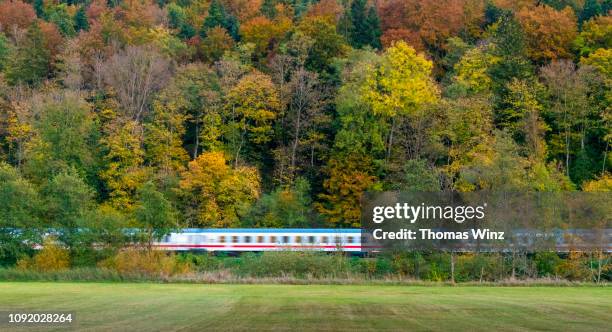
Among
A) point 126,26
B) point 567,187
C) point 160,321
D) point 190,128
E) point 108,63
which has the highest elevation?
point 126,26

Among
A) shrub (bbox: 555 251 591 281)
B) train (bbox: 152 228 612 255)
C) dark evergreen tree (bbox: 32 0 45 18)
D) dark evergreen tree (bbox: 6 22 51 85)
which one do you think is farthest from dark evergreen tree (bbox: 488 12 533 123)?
dark evergreen tree (bbox: 32 0 45 18)

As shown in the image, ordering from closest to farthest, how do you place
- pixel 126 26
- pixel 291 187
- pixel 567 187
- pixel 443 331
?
1. pixel 443 331
2. pixel 567 187
3. pixel 291 187
4. pixel 126 26

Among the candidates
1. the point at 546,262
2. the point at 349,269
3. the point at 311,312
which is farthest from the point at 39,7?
the point at 311,312

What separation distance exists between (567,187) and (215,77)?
136 feet

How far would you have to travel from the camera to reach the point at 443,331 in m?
25.2

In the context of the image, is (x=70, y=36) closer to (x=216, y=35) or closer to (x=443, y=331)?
(x=216, y=35)

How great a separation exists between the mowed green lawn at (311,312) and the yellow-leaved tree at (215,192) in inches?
1759

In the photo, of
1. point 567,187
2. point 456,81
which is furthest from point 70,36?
point 567,187

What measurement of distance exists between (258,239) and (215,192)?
13.0 m

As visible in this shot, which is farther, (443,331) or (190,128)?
(190,128)

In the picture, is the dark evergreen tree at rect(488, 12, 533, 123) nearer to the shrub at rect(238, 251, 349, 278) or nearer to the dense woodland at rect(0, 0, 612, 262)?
the dense woodland at rect(0, 0, 612, 262)

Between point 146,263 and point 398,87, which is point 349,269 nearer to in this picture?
point 146,263

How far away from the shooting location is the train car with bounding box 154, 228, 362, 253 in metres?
77.1

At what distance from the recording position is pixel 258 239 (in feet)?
259
